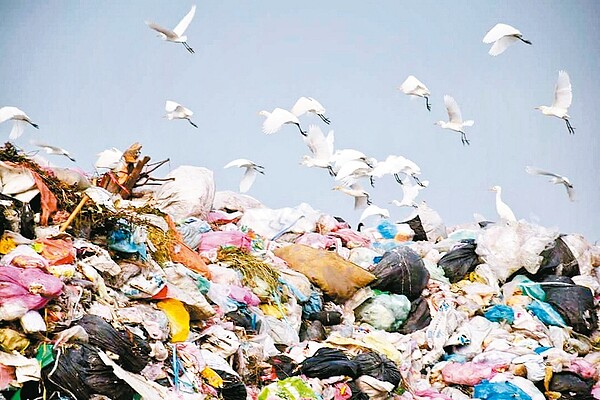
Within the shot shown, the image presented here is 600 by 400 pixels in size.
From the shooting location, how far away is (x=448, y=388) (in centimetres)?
474

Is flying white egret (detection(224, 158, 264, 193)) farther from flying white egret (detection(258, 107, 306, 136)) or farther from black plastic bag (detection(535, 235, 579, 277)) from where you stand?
black plastic bag (detection(535, 235, 579, 277))

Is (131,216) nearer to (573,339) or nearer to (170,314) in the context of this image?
(170,314)

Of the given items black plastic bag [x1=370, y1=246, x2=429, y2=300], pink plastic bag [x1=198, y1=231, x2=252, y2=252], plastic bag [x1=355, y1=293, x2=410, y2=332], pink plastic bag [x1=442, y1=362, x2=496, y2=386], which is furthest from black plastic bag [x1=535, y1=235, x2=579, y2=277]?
pink plastic bag [x1=198, y1=231, x2=252, y2=252]

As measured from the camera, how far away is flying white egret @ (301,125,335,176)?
25.5 feet

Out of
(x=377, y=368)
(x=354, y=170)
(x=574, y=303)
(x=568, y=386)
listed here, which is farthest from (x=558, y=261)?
(x=377, y=368)

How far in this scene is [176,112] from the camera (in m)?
7.69

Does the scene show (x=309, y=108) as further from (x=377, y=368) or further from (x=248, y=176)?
(x=377, y=368)

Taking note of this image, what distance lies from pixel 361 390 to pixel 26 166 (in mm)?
2345

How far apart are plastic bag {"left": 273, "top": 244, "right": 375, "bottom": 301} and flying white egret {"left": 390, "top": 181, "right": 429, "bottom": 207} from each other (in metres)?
3.34

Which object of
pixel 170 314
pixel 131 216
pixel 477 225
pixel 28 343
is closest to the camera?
pixel 28 343

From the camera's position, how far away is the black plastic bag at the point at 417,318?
216 inches

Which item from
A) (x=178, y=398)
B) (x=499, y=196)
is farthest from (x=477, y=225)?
(x=178, y=398)

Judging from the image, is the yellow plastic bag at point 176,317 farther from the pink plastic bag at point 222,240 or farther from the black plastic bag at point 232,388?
the pink plastic bag at point 222,240

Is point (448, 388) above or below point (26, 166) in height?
below
